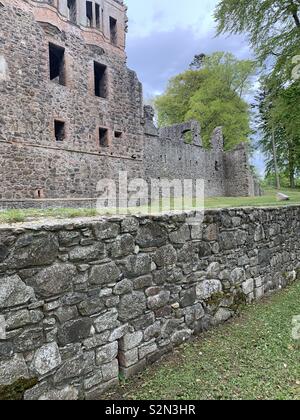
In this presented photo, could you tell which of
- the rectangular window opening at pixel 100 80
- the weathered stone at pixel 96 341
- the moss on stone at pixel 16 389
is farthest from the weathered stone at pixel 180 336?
the rectangular window opening at pixel 100 80

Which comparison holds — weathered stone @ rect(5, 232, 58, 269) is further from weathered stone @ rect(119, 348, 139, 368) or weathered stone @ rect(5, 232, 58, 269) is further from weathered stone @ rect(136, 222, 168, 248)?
weathered stone @ rect(119, 348, 139, 368)

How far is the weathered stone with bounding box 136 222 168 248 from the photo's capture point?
3.26 meters

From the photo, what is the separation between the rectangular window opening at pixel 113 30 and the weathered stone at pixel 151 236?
16154mm

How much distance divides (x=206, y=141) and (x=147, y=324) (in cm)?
2834

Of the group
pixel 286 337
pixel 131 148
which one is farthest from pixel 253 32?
pixel 286 337

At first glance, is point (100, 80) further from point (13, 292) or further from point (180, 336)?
point (13, 292)

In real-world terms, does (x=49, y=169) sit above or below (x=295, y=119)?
below

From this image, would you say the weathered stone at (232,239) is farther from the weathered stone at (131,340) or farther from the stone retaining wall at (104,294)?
the weathered stone at (131,340)

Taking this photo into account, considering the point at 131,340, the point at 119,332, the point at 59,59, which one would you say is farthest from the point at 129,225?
the point at 59,59

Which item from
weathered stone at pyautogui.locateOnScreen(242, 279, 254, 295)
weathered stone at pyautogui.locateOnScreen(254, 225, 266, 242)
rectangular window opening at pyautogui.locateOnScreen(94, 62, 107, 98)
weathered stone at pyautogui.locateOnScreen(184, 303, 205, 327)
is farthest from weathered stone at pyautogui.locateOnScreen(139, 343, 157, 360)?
rectangular window opening at pyautogui.locateOnScreen(94, 62, 107, 98)

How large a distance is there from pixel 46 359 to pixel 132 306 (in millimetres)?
958

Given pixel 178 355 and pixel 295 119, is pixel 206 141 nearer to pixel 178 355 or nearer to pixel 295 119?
pixel 295 119

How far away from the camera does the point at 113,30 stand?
55.8 feet
